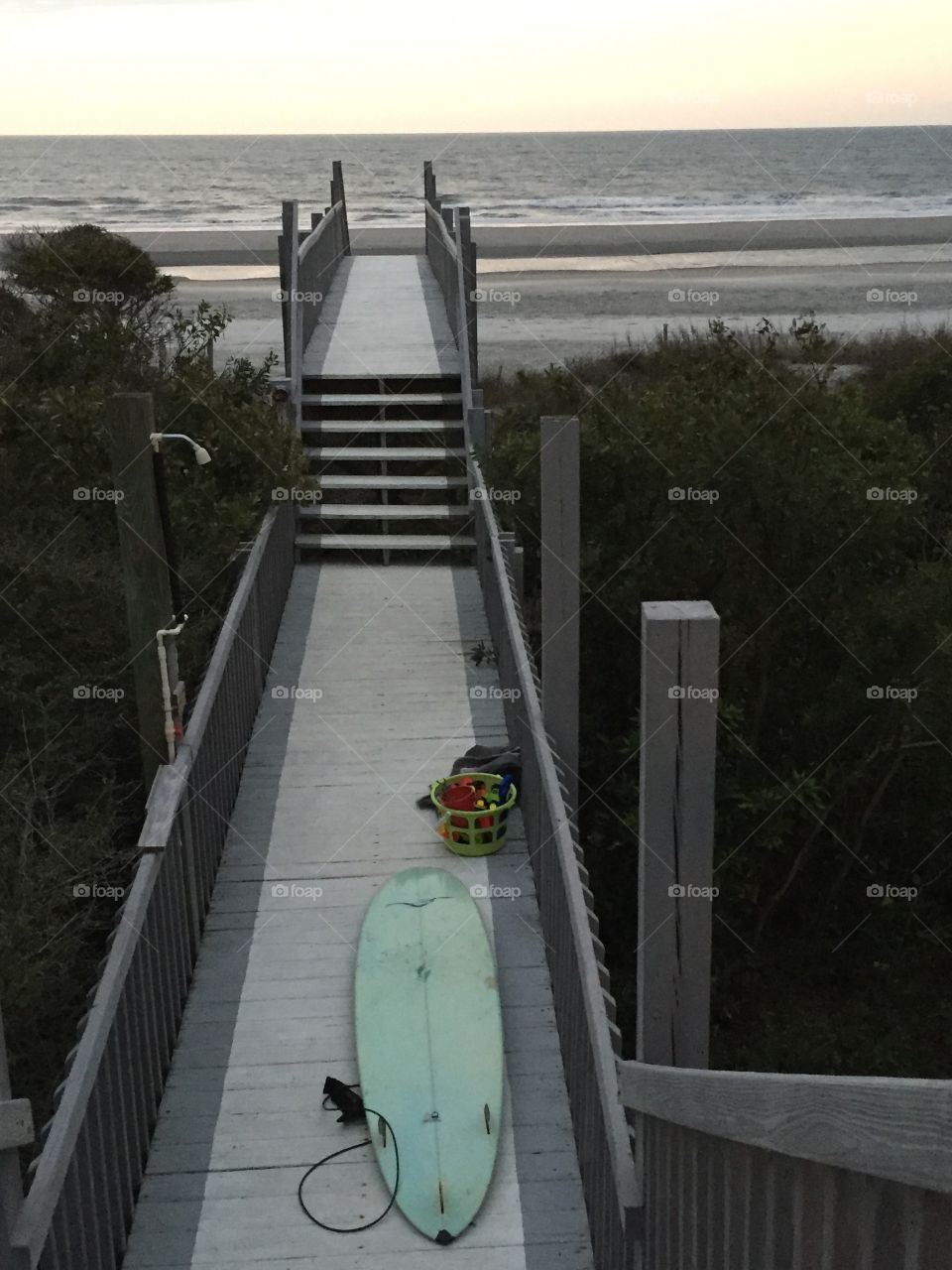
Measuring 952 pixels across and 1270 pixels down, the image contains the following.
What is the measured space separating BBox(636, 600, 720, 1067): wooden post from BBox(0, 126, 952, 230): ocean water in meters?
64.2

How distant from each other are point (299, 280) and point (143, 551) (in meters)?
8.40

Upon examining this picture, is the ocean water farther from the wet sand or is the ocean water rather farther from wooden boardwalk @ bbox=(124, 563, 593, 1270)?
wooden boardwalk @ bbox=(124, 563, 593, 1270)

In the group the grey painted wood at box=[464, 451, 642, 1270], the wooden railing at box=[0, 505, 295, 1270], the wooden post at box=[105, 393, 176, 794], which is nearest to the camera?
the wooden railing at box=[0, 505, 295, 1270]

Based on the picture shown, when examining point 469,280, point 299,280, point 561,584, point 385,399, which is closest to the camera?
point 561,584

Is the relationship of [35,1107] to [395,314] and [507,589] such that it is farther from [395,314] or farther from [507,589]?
[395,314]

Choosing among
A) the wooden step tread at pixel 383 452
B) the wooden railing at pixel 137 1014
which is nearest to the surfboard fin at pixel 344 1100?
the wooden railing at pixel 137 1014

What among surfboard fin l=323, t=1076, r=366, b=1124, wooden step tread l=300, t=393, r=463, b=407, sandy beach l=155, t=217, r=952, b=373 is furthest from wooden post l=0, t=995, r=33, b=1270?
sandy beach l=155, t=217, r=952, b=373

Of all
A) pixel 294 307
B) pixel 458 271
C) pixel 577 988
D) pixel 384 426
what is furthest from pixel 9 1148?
pixel 458 271

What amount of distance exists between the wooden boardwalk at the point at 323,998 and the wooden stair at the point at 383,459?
7.71 ft

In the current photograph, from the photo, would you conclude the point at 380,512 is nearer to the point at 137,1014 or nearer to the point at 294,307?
the point at 294,307

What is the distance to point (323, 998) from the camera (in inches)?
245

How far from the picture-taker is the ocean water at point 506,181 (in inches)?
2830

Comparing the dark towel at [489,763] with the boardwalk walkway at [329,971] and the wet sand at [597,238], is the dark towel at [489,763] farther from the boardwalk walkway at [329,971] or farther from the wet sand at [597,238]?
the wet sand at [597,238]

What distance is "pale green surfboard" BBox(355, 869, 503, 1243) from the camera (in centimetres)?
502
